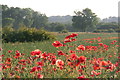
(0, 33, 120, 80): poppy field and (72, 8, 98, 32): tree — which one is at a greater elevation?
(72, 8, 98, 32): tree

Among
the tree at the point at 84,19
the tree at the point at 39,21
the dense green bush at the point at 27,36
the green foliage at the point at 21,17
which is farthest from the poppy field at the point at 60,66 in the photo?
the tree at the point at 39,21

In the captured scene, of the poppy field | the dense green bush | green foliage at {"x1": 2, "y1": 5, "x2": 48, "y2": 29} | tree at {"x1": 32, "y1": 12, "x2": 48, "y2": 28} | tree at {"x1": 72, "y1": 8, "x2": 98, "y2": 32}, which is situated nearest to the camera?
the poppy field

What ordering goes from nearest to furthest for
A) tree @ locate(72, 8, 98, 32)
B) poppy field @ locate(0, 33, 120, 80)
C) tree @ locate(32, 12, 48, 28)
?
1. poppy field @ locate(0, 33, 120, 80)
2. tree @ locate(72, 8, 98, 32)
3. tree @ locate(32, 12, 48, 28)

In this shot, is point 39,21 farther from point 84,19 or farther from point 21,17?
point 84,19

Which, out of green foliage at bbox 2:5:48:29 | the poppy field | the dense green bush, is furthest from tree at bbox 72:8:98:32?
the poppy field

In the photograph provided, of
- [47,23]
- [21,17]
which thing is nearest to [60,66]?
[21,17]

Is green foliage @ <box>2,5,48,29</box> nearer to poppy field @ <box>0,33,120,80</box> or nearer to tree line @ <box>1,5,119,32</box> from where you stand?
tree line @ <box>1,5,119,32</box>

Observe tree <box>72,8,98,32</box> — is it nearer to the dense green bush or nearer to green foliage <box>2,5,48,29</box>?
green foliage <box>2,5,48,29</box>

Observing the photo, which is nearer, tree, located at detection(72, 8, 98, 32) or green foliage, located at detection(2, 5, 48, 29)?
tree, located at detection(72, 8, 98, 32)

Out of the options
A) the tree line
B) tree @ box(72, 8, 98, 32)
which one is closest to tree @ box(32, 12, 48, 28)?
the tree line

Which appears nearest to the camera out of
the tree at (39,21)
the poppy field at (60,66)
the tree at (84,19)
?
the poppy field at (60,66)

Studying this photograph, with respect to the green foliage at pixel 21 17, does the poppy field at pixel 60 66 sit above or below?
below

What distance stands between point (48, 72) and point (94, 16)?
2185 inches

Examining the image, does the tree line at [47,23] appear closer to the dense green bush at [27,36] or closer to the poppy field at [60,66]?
the dense green bush at [27,36]
